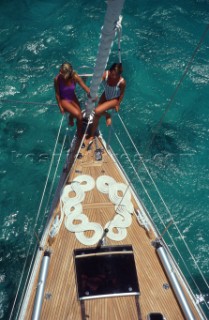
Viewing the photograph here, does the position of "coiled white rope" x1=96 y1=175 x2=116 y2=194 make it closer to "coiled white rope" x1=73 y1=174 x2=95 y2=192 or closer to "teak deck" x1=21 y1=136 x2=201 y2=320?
"coiled white rope" x1=73 y1=174 x2=95 y2=192

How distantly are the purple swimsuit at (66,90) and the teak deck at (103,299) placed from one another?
8.57ft

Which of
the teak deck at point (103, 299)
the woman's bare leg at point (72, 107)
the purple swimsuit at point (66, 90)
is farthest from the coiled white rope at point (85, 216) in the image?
the purple swimsuit at point (66, 90)

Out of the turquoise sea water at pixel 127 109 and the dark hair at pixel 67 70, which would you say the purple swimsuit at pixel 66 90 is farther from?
the turquoise sea water at pixel 127 109

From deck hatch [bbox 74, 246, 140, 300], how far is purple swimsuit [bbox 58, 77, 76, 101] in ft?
12.2

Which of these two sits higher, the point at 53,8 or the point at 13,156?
the point at 53,8

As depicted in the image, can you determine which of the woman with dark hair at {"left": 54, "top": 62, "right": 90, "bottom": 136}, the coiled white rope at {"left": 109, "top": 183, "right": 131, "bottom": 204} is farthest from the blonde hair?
the coiled white rope at {"left": 109, "top": 183, "right": 131, "bottom": 204}

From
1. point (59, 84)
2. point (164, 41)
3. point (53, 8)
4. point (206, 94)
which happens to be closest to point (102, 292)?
point (59, 84)

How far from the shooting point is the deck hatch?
6562 mm

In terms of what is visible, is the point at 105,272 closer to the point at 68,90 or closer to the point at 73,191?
the point at 73,191

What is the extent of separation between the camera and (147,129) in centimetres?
1213

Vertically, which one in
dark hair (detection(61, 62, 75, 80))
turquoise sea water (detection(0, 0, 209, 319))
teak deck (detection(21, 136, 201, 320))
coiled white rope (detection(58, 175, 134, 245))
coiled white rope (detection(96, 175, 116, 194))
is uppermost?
turquoise sea water (detection(0, 0, 209, 319))

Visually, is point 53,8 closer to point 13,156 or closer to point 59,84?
point 13,156

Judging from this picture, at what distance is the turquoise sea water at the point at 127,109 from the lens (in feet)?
33.2

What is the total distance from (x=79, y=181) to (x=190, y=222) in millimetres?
4574
